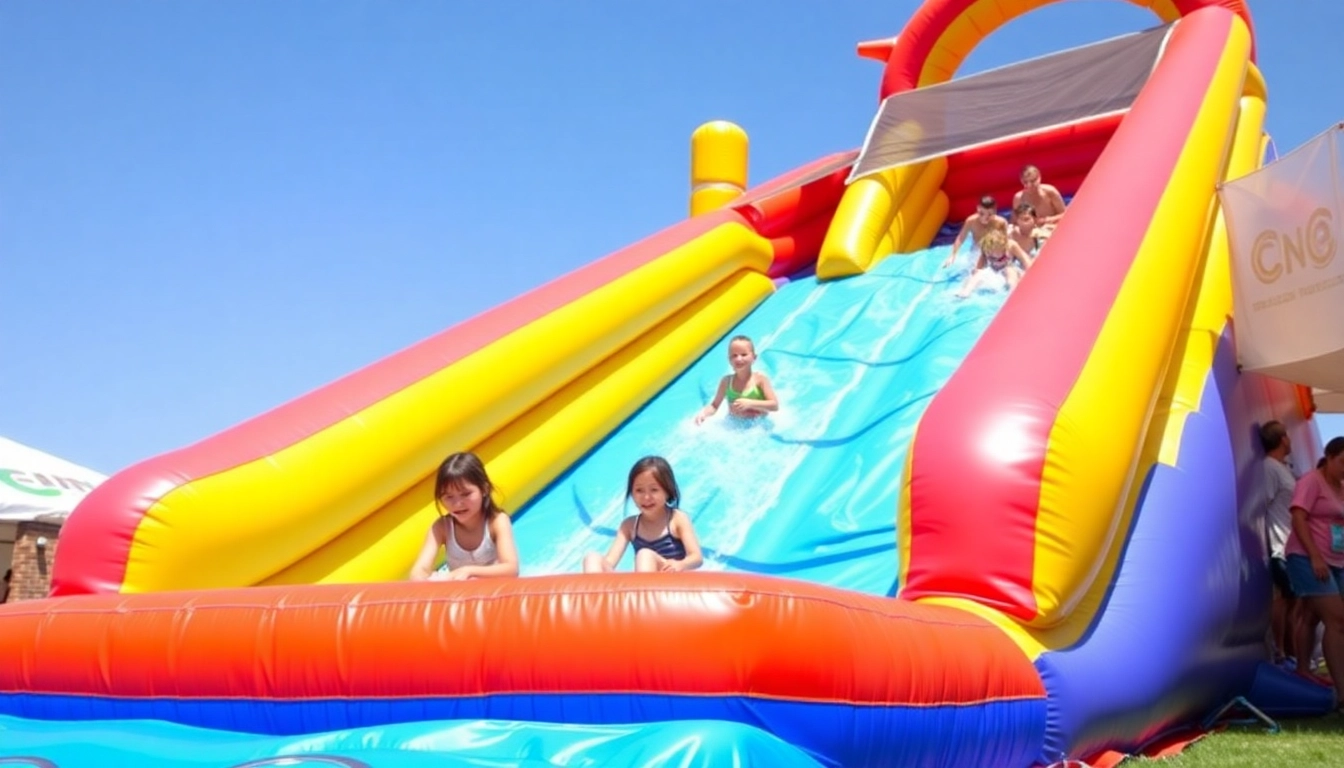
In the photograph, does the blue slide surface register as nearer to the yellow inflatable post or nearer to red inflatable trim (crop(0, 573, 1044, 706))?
red inflatable trim (crop(0, 573, 1044, 706))

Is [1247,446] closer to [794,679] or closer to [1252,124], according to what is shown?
[1252,124]

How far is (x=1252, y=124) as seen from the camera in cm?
538

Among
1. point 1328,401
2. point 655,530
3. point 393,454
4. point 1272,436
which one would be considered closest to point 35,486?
point 393,454

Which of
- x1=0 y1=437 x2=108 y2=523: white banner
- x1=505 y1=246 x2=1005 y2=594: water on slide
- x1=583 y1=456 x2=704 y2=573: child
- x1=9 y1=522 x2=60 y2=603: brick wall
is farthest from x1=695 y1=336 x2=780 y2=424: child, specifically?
x1=9 y1=522 x2=60 y2=603: brick wall

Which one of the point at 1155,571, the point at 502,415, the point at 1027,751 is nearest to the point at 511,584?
the point at 1027,751

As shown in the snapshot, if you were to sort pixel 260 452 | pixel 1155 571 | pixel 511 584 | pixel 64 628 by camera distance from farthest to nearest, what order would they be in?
pixel 260 452, pixel 1155 571, pixel 64 628, pixel 511 584

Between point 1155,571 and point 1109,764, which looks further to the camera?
point 1155,571

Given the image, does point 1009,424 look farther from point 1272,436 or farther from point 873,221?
point 873,221

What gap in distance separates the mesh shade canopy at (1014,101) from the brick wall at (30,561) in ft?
18.1

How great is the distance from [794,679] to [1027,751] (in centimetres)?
72

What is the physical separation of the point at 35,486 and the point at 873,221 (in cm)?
541

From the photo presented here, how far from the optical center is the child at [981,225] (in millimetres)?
5746

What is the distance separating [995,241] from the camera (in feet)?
18.4

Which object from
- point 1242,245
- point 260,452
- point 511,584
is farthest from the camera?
point 1242,245
